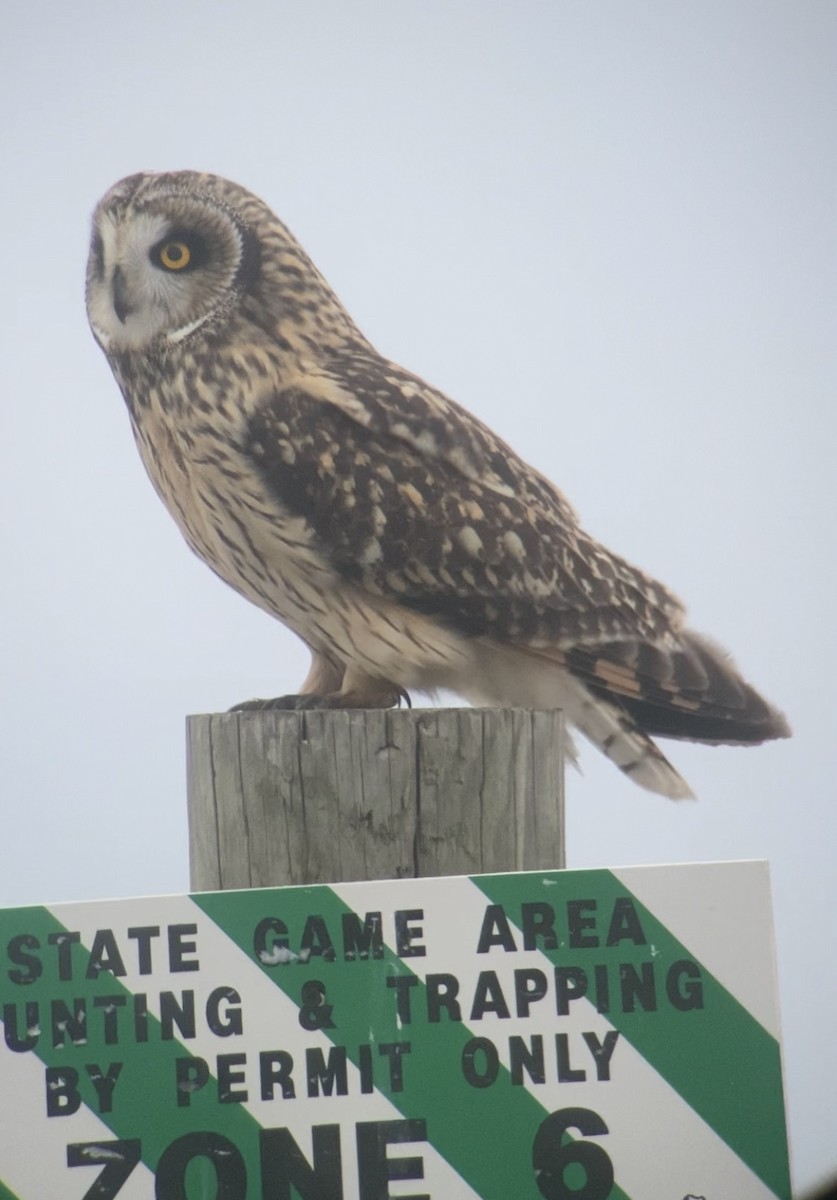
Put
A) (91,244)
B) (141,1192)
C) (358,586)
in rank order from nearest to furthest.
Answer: (141,1192) < (358,586) < (91,244)

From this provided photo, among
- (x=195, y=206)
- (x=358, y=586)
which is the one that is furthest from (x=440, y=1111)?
(x=195, y=206)

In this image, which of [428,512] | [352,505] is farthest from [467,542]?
[352,505]

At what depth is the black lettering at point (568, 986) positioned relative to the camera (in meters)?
1.63

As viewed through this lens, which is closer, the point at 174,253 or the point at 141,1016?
the point at 141,1016

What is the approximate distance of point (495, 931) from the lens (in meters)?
1.62

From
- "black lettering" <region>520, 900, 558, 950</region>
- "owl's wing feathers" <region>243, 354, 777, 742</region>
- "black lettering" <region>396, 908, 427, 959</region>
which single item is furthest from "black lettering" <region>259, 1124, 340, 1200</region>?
"owl's wing feathers" <region>243, 354, 777, 742</region>

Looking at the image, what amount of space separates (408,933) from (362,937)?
0.19ft

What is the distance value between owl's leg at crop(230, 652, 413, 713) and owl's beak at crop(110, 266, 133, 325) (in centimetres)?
72

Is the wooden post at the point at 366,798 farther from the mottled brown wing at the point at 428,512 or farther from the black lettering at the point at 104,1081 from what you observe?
the mottled brown wing at the point at 428,512

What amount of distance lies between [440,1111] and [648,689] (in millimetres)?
940

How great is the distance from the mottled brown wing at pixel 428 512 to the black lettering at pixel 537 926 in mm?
686

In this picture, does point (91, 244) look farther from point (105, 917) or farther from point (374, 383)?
point (105, 917)

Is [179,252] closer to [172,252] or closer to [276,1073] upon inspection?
[172,252]

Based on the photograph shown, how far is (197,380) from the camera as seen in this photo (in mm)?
2275
